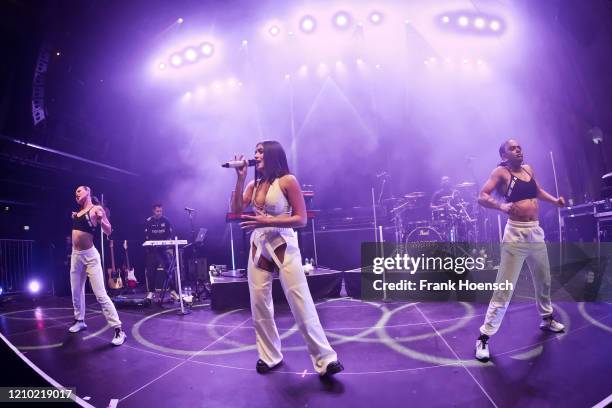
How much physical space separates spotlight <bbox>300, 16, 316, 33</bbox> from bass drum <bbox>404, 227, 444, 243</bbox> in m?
6.66

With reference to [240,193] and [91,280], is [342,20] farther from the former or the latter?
[91,280]

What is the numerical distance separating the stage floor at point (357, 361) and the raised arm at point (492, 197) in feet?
4.51

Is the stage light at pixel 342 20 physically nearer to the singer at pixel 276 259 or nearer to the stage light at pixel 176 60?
the stage light at pixel 176 60

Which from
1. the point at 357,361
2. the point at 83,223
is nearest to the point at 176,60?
the point at 83,223

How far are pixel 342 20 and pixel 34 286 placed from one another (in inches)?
430

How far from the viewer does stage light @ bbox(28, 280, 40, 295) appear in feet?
29.3

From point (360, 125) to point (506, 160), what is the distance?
863 centimetres

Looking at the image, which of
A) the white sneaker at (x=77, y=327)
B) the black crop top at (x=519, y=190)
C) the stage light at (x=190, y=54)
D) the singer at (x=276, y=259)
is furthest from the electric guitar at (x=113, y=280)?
the black crop top at (x=519, y=190)

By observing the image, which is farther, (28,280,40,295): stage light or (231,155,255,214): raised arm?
(28,280,40,295): stage light

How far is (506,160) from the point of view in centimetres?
375

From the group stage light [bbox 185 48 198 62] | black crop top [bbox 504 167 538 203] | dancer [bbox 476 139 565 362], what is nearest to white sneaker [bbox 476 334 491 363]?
dancer [bbox 476 139 565 362]

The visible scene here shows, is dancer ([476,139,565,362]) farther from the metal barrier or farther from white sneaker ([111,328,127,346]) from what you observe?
the metal barrier

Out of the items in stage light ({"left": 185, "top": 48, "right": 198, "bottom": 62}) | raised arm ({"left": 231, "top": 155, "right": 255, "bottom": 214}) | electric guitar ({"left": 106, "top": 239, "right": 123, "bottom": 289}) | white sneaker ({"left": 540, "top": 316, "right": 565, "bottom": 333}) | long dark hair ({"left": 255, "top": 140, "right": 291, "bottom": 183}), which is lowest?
white sneaker ({"left": 540, "top": 316, "right": 565, "bottom": 333})

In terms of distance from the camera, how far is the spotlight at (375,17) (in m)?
10.3
